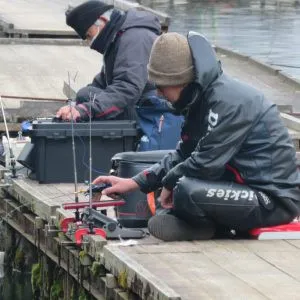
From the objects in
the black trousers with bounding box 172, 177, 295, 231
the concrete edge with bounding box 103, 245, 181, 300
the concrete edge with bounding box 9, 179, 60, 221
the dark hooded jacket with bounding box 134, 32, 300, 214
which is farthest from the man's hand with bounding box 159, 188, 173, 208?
the concrete edge with bounding box 9, 179, 60, 221

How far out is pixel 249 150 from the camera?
7855 millimetres

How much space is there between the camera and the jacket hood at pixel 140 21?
33.5ft

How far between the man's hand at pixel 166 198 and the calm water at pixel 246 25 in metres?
13.4

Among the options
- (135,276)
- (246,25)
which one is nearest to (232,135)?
(135,276)

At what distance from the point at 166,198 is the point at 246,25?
2482 cm

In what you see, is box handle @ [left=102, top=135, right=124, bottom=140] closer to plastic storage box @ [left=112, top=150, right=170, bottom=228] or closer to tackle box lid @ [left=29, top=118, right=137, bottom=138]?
tackle box lid @ [left=29, top=118, right=137, bottom=138]

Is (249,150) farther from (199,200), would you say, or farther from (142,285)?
(142,285)

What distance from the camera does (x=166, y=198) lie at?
26.7 feet

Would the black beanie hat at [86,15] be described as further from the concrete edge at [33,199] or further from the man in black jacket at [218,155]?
the man in black jacket at [218,155]

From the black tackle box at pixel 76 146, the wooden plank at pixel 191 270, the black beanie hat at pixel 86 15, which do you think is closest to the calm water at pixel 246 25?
the black tackle box at pixel 76 146

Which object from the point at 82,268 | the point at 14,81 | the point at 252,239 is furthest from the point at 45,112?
the point at 252,239

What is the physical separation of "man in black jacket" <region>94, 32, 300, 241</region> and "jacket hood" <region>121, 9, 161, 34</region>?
7.61ft

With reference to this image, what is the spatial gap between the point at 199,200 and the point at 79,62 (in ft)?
34.7

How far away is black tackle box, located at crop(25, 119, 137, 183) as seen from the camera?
10.2 m
